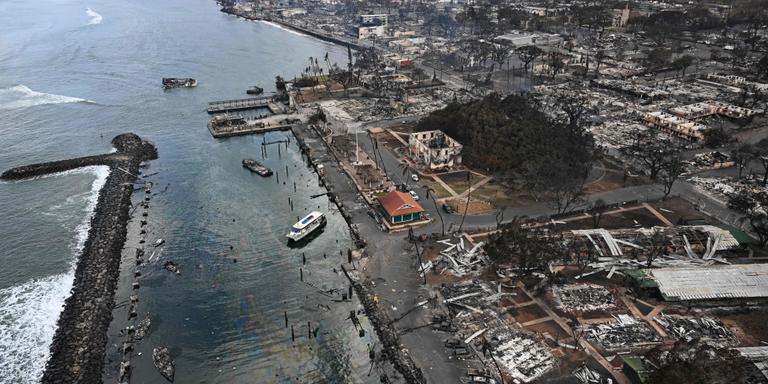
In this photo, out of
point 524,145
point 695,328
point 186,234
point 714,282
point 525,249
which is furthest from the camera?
point 524,145

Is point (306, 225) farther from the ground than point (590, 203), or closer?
closer

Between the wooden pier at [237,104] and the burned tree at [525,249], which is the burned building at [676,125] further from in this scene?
the wooden pier at [237,104]

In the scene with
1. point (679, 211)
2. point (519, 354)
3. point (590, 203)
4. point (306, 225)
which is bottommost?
point (519, 354)

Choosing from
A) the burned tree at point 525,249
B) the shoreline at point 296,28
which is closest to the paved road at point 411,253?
the burned tree at point 525,249

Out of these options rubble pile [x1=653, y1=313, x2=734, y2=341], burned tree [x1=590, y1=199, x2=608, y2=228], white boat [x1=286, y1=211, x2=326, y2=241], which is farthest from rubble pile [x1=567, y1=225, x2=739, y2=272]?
white boat [x1=286, y1=211, x2=326, y2=241]

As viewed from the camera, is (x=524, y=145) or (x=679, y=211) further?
(x=524, y=145)

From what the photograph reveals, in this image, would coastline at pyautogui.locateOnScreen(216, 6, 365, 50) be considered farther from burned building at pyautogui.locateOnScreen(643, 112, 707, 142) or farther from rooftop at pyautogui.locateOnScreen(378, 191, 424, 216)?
rooftop at pyautogui.locateOnScreen(378, 191, 424, 216)

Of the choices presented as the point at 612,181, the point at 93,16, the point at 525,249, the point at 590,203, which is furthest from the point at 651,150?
the point at 93,16

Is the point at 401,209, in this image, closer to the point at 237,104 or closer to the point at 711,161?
the point at 711,161
